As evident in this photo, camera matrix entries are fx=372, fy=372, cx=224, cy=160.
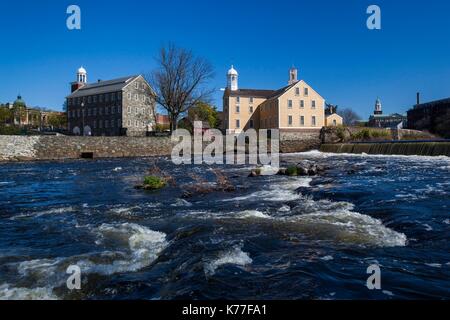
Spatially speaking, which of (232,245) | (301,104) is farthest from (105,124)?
(232,245)

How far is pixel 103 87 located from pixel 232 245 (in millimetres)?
80250

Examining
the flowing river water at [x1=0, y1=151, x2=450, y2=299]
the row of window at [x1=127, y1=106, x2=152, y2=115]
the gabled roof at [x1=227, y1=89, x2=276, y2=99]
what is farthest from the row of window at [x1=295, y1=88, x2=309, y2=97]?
the flowing river water at [x1=0, y1=151, x2=450, y2=299]

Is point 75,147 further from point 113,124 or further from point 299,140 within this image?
point 113,124

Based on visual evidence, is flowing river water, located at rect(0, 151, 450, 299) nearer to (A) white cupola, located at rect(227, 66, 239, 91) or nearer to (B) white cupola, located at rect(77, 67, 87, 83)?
(A) white cupola, located at rect(227, 66, 239, 91)

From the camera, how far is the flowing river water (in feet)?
15.9

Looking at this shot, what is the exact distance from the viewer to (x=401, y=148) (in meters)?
33.5

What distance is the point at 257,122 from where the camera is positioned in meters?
65.9

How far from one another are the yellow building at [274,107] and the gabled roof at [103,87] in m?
22.1

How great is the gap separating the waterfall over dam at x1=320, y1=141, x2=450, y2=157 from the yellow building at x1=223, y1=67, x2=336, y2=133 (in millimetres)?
12435

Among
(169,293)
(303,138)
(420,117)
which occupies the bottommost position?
(169,293)

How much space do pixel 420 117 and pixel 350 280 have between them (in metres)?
83.8

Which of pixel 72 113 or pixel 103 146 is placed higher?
pixel 72 113
